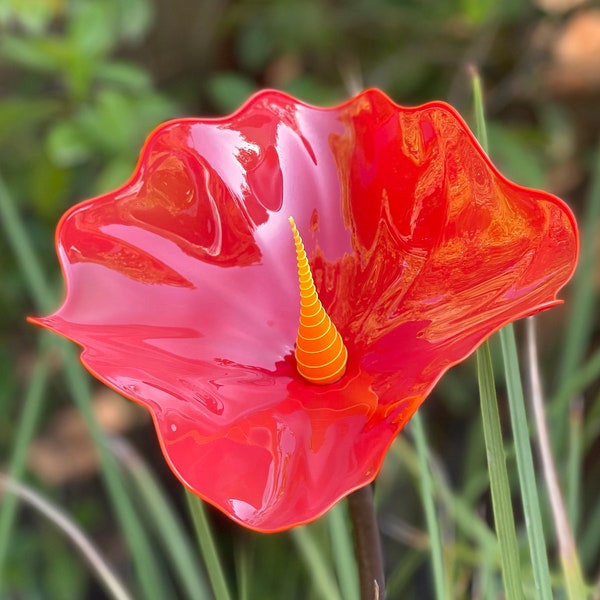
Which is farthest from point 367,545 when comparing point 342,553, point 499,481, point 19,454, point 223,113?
point 223,113

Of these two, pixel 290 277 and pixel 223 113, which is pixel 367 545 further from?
pixel 223 113

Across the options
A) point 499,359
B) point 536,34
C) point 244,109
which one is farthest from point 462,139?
point 536,34

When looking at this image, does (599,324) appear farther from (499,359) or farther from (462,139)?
(462,139)

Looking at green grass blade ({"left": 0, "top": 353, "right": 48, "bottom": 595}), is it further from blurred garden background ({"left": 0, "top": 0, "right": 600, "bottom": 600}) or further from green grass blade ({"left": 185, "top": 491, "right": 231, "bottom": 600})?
green grass blade ({"left": 185, "top": 491, "right": 231, "bottom": 600})

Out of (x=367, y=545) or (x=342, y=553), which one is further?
(x=342, y=553)

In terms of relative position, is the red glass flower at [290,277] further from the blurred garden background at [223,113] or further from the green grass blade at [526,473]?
the blurred garden background at [223,113]
